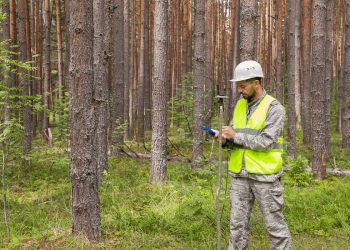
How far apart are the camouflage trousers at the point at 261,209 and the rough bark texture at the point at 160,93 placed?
3963mm

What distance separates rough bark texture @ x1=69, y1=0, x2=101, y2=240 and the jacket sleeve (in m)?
1.88

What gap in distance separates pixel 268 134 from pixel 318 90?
553cm

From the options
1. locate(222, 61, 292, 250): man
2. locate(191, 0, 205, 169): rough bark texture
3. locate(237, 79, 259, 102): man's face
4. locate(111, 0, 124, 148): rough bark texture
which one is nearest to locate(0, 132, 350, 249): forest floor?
locate(222, 61, 292, 250): man

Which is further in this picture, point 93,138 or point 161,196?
point 161,196

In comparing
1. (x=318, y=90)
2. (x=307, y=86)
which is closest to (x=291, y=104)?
(x=318, y=90)

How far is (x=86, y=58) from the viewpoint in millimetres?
4844

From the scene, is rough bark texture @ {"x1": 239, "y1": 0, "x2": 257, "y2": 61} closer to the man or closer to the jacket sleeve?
the man

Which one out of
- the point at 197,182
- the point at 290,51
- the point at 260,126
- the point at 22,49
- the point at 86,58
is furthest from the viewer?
the point at 290,51

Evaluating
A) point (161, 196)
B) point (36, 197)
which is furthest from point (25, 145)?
point (161, 196)

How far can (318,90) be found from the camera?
9039mm

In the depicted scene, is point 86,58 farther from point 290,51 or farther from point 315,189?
point 290,51

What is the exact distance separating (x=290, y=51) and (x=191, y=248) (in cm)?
901

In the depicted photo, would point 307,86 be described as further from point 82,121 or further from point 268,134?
point 82,121

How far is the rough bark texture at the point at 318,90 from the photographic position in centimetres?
891
